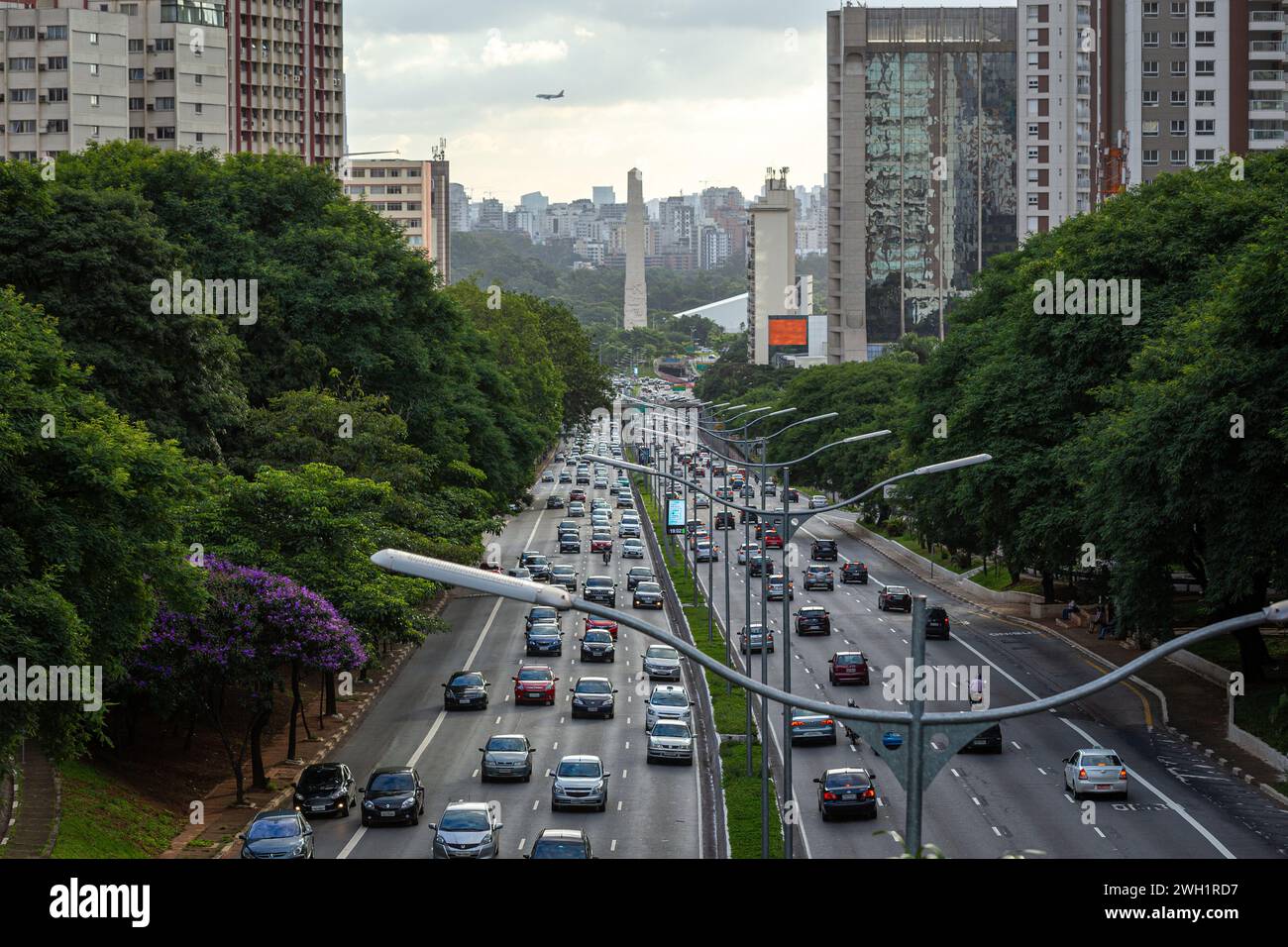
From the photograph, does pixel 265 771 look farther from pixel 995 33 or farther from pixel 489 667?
pixel 995 33

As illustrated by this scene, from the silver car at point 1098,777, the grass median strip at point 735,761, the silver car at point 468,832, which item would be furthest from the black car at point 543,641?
the silver car at point 468,832

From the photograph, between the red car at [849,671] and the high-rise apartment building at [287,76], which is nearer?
the red car at [849,671]

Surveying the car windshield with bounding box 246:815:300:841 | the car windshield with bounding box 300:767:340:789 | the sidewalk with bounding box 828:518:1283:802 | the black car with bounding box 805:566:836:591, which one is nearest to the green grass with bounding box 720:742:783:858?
the car windshield with bounding box 246:815:300:841

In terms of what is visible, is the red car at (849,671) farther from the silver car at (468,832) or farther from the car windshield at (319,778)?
the silver car at (468,832)

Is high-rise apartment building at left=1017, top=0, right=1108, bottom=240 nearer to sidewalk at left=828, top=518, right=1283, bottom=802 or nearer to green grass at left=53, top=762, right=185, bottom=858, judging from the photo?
sidewalk at left=828, top=518, right=1283, bottom=802

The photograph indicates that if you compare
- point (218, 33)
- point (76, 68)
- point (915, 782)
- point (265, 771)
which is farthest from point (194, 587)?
point (218, 33)

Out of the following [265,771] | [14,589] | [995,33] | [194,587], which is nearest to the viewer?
[14,589]
